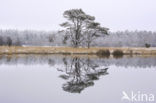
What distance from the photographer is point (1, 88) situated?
275 inches

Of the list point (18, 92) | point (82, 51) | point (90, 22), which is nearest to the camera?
point (18, 92)

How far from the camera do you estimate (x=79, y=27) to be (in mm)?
33875

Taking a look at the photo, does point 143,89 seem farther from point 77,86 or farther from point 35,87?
point 35,87

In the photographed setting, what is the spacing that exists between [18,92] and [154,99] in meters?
3.37

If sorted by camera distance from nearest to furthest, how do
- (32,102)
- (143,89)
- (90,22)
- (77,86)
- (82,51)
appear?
(32,102), (143,89), (77,86), (82,51), (90,22)

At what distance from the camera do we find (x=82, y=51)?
30.7 metres

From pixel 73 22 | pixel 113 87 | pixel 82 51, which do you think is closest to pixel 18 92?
pixel 113 87

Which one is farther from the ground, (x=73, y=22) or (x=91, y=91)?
(x=73, y=22)

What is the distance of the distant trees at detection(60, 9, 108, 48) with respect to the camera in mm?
33472

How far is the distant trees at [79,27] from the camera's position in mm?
33472

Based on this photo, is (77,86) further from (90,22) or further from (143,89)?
(90,22)

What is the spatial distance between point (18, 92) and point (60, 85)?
1.53 m

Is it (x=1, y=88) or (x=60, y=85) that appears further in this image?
(x=60, y=85)

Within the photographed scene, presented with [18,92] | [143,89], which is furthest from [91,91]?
[18,92]
